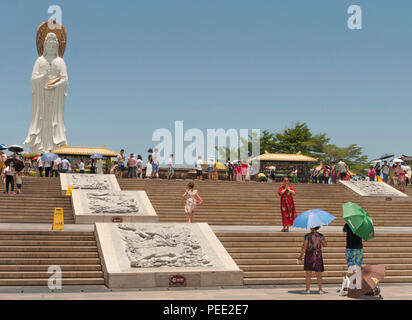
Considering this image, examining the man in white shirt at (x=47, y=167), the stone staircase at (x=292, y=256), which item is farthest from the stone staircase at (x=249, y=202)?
the stone staircase at (x=292, y=256)

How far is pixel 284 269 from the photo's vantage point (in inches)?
511

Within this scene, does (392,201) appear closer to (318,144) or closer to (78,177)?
(78,177)

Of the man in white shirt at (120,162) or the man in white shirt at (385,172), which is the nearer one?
the man in white shirt at (120,162)

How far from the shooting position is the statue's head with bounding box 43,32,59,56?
44.2m

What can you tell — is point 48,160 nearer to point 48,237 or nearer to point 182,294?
point 48,237

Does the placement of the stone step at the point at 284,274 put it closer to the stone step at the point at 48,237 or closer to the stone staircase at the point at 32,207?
the stone step at the point at 48,237

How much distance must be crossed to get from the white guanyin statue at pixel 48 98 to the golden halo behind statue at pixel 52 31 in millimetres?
386

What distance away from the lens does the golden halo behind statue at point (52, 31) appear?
44.4 metres

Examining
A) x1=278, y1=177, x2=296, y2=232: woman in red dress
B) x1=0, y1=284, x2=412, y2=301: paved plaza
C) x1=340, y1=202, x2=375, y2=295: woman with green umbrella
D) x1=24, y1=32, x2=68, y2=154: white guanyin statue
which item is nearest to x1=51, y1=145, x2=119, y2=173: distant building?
x1=24, y1=32, x2=68, y2=154: white guanyin statue

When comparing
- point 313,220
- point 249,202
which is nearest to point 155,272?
point 313,220

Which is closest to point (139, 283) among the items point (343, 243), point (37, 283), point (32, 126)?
point (37, 283)

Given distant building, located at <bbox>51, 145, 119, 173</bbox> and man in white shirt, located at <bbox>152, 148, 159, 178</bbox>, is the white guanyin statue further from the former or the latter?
man in white shirt, located at <bbox>152, 148, 159, 178</bbox>

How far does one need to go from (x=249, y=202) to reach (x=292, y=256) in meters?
8.59

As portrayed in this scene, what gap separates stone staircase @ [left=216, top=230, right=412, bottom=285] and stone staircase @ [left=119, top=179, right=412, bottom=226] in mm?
5584
